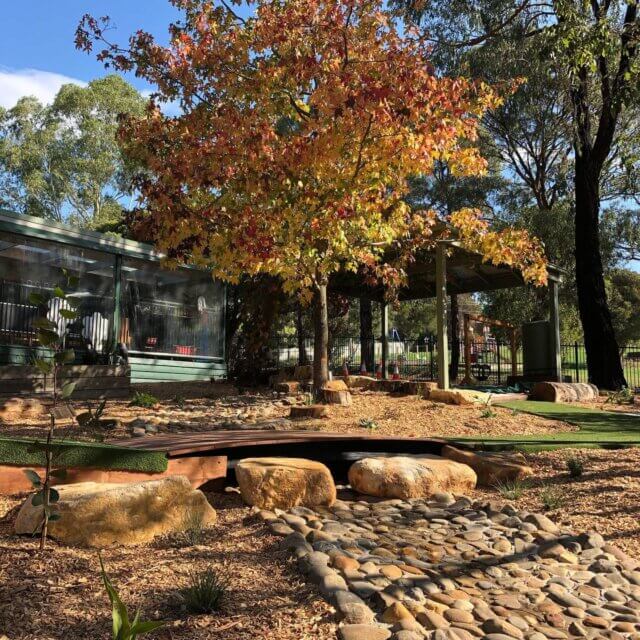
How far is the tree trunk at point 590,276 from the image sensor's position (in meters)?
14.0

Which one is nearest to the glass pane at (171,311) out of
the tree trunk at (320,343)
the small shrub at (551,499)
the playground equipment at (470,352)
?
the tree trunk at (320,343)

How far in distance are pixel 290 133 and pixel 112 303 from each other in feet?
21.0

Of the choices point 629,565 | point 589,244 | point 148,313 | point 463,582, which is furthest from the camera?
point 589,244

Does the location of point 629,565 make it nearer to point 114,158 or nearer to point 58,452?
point 58,452

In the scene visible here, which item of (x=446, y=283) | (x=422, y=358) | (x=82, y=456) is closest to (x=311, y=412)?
(x=82, y=456)

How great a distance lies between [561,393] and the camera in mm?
10891

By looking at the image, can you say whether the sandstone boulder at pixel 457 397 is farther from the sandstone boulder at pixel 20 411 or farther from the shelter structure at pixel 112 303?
the sandstone boulder at pixel 20 411

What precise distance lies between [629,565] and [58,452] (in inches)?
136

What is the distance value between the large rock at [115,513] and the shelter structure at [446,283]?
779 cm

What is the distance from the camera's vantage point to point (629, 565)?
340cm

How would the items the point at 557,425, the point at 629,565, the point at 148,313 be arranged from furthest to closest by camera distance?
the point at 148,313
the point at 557,425
the point at 629,565

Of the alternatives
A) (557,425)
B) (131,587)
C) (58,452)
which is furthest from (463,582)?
(557,425)

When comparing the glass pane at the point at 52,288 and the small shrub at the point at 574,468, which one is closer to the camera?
the small shrub at the point at 574,468

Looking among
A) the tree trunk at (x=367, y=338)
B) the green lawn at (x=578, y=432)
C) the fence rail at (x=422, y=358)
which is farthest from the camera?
the fence rail at (x=422, y=358)
